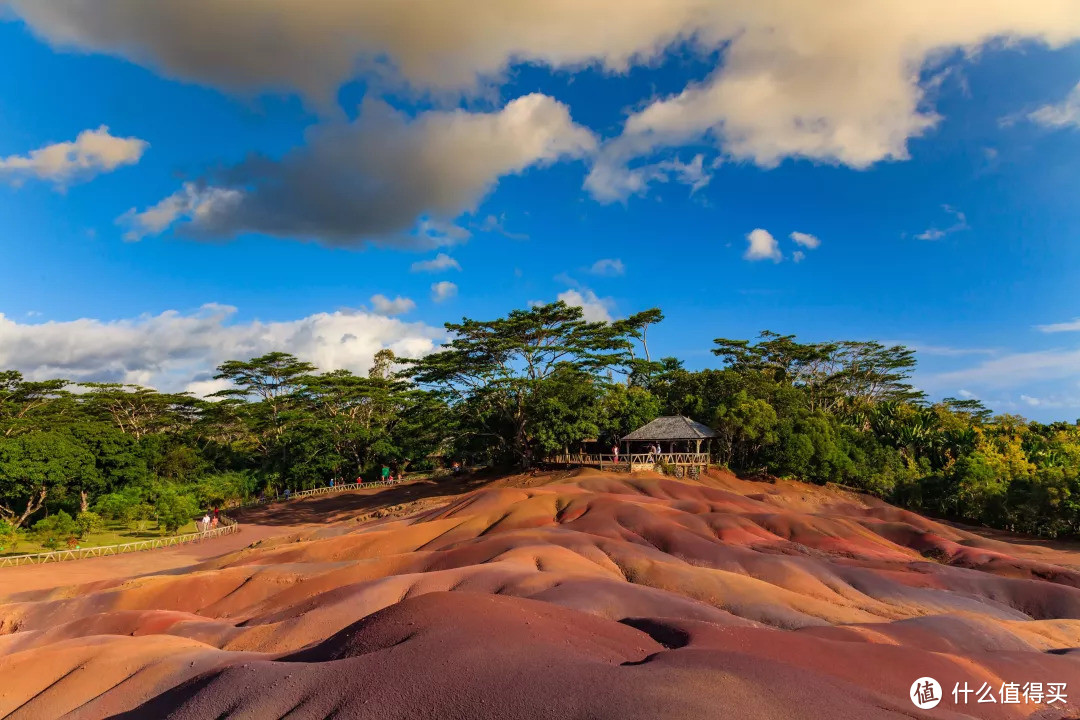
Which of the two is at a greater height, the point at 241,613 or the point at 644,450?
the point at 644,450

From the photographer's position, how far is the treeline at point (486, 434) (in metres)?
37.4

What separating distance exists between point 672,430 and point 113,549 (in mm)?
35163

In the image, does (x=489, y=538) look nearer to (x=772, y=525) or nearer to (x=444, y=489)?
(x=772, y=525)

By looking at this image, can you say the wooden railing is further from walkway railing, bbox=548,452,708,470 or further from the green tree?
the green tree

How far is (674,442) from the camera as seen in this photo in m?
44.9

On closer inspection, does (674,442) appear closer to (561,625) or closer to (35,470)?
(561,625)

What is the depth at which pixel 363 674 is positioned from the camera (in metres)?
7.67

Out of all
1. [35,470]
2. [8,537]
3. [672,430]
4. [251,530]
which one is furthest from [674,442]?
[35,470]

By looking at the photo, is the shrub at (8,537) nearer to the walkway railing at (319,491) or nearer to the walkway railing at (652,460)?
the walkway railing at (319,491)

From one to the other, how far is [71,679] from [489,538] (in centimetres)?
1177

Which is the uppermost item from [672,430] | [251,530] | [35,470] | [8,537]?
[672,430]

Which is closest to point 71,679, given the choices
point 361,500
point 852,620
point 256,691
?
point 256,691

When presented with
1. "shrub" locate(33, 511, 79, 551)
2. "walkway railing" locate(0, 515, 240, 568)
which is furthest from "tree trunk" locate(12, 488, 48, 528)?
"walkway railing" locate(0, 515, 240, 568)

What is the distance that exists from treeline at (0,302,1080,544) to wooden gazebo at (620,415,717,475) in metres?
2.13
